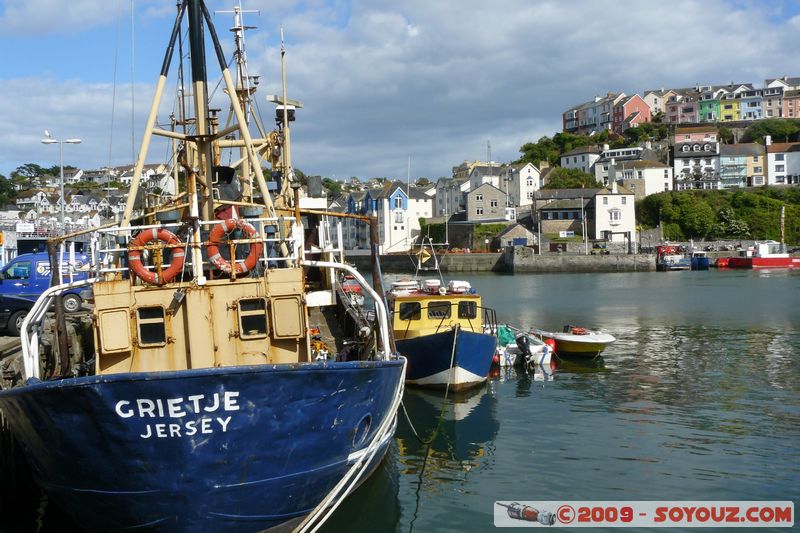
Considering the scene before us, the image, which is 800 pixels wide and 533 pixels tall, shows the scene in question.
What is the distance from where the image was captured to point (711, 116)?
178500 mm

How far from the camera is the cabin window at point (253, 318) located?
1237 cm

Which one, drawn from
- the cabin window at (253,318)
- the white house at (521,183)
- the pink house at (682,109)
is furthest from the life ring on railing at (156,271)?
the pink house at (682,109)

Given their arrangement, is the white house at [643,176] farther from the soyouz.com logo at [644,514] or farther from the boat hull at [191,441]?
the boat hull at [191,441]

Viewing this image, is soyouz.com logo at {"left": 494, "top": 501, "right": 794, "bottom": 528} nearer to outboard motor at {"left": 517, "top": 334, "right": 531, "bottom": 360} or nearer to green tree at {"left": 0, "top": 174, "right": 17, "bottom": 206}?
outboard motor at {"left": 517, "top": 334, "right": 531, "bottom": 360}

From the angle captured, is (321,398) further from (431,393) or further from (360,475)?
(431,393)

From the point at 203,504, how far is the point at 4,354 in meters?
8.79

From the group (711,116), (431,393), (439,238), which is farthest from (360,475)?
(711,116)

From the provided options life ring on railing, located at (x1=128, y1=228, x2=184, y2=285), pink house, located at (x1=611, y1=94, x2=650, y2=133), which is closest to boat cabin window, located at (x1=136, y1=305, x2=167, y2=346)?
life ring on railing, located at (x1=128, y1=228, x2=184, y2=285)

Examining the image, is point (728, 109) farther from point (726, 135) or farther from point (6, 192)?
point (6, 192)

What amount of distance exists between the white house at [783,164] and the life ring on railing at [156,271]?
147m

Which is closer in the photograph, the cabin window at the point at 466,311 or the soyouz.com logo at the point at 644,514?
the soyouz.com logo at the point at 644,514

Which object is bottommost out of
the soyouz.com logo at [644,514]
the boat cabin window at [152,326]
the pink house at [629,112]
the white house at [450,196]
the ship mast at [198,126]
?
the soyouz.com logo at [644,514]

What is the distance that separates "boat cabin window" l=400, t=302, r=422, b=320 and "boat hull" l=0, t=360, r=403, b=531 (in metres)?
13.8

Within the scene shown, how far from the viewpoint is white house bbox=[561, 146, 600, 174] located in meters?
148
